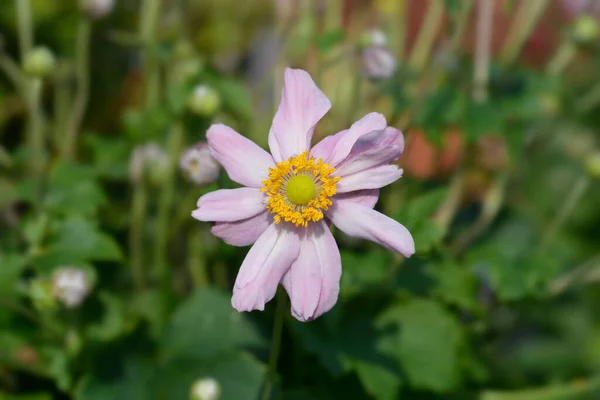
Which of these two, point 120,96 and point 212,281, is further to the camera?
point 120,96

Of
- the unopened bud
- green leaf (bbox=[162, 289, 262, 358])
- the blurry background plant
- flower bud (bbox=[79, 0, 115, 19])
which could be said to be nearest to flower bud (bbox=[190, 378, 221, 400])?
the blurry background plant

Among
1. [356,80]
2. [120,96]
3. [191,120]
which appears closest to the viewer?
[191,120]

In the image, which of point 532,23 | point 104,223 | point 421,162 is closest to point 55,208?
point 104,223

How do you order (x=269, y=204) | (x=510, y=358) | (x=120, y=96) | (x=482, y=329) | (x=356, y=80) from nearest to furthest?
1. (x=269, y=204)
2. (x=482, y=329)
3. (x=356, y=80)
4. (x=510, y=358)
5. (x=120, y=96)

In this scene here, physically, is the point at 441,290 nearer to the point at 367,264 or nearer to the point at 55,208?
the point at 367,264

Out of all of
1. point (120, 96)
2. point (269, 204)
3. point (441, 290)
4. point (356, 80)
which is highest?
point (120, 96)

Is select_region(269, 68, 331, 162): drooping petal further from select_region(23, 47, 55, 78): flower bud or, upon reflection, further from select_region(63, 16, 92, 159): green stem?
select_region(63, 16, 92, 159): green stem

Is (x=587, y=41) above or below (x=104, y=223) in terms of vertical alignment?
above
